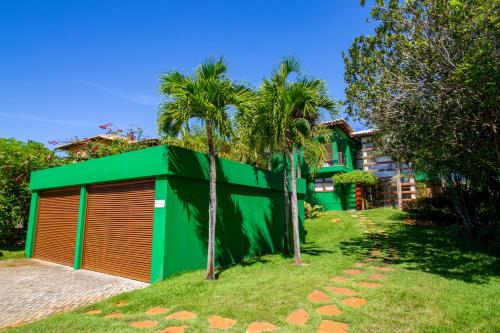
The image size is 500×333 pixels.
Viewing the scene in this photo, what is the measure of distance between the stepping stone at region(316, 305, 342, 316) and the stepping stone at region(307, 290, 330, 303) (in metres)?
0.29

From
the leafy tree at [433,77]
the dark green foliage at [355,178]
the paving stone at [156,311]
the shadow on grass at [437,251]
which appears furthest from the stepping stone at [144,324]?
the dark green foliage at [355,178]

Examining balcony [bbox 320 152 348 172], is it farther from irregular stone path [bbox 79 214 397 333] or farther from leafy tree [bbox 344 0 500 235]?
irregular stone path [bbox 79 214 397 333]

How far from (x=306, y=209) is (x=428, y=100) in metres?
12.6

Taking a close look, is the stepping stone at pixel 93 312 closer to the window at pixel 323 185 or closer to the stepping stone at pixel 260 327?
the stepping stone at pixel 260 327

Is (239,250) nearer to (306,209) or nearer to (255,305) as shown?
(255,305)

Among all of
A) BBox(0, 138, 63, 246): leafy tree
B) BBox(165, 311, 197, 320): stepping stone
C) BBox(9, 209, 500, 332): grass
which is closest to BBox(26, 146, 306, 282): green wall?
BBox(9, 209, 500, 332): grass

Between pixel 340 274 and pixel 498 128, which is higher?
pixel 498 128

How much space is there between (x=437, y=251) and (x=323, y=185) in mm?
15499

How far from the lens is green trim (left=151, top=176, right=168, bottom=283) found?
25.0ft

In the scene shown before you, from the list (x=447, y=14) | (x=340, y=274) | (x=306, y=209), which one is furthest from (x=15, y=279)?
(x=306, y=209)

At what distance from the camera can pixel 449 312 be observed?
16.4ft

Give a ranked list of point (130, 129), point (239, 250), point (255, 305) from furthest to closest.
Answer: point (130, 129) → point (239, 250) → point (255, 305)

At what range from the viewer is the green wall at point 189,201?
26.0 ft

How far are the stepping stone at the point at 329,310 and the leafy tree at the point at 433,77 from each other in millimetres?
5473
